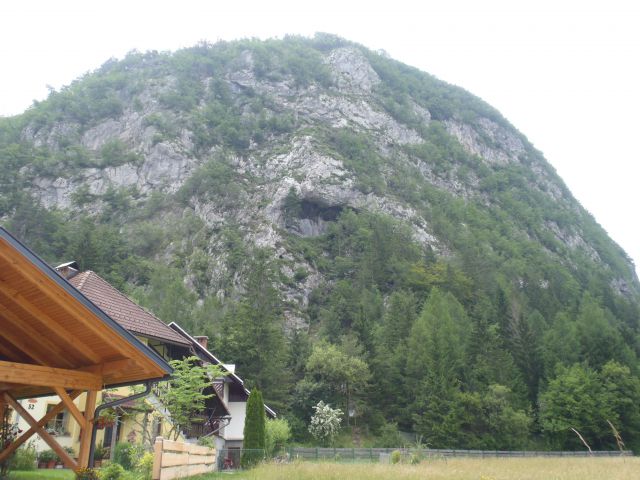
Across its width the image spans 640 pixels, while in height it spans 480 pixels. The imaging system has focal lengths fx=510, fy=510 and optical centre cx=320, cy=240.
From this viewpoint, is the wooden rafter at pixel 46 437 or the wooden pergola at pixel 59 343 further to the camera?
the wooden rafter at pixel 46 437

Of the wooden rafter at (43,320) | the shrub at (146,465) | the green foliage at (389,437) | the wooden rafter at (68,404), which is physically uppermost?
the wooden rafter at (43,320)

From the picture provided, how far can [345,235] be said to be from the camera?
72500 mm

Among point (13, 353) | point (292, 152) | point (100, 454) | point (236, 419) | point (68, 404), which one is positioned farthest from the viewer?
point (292, 152)

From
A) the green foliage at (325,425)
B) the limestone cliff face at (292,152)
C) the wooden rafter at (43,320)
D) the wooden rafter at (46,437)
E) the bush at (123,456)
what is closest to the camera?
the wooden rafter at (43,320)

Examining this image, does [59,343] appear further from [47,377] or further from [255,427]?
[255,427]

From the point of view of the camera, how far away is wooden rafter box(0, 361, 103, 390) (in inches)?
255

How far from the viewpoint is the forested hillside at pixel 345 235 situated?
1540 inches

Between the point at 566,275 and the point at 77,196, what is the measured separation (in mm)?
72824

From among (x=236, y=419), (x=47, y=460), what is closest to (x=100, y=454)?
(x=47, y=460)

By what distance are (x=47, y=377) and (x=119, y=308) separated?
10.2 meters

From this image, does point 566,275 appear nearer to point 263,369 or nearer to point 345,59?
point 263,369

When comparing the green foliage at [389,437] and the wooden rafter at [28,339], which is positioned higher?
the wooden rafter at [28,339]

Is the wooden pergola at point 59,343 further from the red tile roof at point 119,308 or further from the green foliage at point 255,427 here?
the green foliage at point 255,427

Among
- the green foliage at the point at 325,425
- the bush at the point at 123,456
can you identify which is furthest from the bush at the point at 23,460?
the green foliage at the point at 325,425
